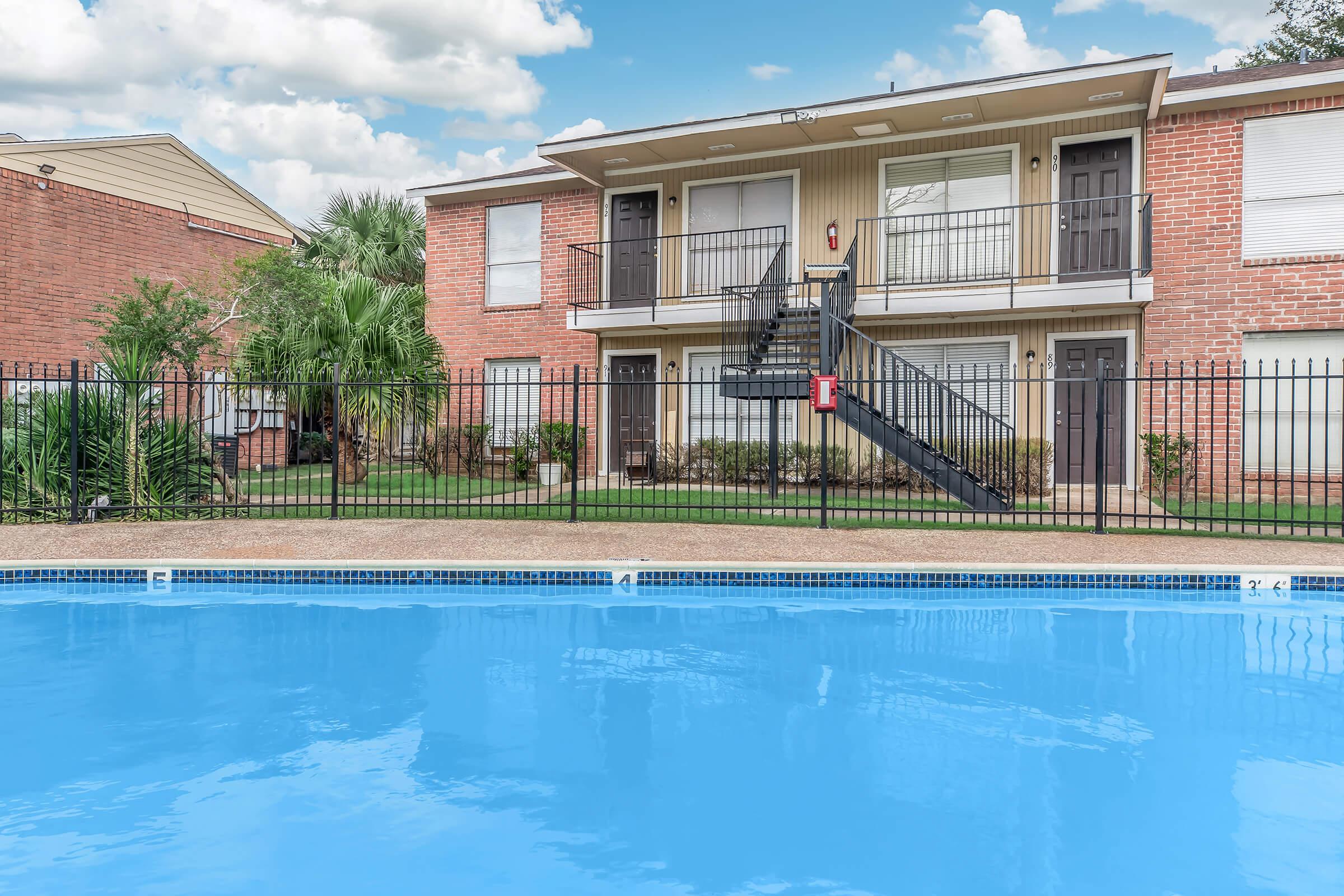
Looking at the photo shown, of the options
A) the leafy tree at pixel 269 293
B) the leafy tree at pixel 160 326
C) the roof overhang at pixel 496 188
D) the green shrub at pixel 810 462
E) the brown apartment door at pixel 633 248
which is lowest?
the green shrub at pixel 810 462

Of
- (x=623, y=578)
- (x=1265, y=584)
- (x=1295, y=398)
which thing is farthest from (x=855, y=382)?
(x=1295, y=398)

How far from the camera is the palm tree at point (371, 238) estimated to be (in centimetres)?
2038

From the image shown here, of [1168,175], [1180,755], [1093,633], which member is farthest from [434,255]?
[1180,755]

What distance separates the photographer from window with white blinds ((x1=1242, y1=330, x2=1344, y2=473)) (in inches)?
451

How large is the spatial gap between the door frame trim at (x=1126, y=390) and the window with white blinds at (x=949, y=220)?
4.17 feet

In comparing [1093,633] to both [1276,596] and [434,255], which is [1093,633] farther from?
[434,255]

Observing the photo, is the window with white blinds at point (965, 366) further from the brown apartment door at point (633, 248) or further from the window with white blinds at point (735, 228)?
the brown apartment door at point (633, 248)

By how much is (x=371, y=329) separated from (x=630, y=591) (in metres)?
8.33

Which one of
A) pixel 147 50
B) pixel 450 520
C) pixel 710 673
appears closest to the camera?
pixel 710 673

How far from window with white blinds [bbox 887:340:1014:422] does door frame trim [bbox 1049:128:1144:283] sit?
1.35 metres

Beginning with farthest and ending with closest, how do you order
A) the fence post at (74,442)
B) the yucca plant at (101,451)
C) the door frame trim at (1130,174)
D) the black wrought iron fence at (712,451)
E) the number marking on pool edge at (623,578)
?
the door frame trim at (1130,174)
the yucca plant at (101,451)
the black wrought iron fence at (712,451)
the fence post at (74,442)
the number marking on pool edge at (623,578)

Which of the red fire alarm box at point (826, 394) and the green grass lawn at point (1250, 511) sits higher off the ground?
the red fire alarm box at point (826, 394)

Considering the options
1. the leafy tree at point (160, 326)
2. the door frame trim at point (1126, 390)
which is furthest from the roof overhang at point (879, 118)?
the leafy tree at point (160, 326)

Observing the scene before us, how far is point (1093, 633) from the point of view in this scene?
247 inches
